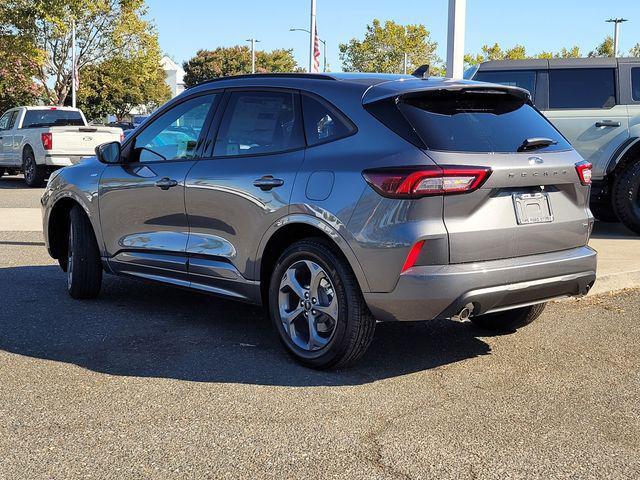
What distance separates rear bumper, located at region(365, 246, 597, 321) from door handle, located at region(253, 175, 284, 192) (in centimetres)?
92

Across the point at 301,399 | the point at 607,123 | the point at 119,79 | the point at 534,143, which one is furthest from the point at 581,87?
the point at 119,79

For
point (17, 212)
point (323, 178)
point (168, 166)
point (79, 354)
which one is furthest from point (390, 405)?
point (17, 212)

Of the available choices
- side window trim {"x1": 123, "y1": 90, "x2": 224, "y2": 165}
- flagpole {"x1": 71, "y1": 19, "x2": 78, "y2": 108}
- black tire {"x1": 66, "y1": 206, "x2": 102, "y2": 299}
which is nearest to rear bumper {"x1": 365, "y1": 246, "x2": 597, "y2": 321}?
side window trim {"x1": 123, "y1": 90, "x2": 224, "y2": 165}

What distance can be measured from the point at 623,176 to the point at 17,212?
909cm

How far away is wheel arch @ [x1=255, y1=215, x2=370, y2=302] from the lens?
457cm

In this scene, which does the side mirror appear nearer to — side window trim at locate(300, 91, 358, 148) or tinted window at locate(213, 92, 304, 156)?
tinted window at locate(213, 92, 304, 156)

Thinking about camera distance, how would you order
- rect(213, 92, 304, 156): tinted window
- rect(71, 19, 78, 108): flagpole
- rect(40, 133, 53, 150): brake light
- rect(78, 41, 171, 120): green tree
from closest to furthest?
1. rect(213, 92, 304, 156): tinted window
2. rect(40, 133, 53, 150): brake light
3. rect(71, 19, 78, 108): flagpole
4. rect(78, 41, 171, 120): green tree

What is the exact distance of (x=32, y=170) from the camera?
1925 cm

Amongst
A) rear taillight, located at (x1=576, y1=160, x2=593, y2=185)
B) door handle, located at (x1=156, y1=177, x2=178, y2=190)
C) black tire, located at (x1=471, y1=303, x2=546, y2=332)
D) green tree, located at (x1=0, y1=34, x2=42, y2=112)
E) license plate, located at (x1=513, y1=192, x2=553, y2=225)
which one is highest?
green tree, located at (x1=0, y1=34, x2=42, y2=112)

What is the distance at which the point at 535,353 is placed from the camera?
5.35 m

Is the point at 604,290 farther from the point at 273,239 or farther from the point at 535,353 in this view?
the point at 273,239

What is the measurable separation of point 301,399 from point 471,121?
5.88ft

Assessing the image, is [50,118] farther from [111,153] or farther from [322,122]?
[322,122]

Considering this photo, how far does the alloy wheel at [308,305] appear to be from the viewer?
4816mm
